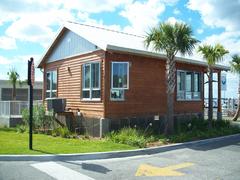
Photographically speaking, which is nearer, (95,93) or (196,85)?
(95,93)

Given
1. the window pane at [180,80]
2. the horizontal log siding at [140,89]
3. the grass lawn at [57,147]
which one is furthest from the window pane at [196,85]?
the grass lawn at [57,147]

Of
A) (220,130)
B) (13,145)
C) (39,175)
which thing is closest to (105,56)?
(13,145)

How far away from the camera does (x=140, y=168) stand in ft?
28.7

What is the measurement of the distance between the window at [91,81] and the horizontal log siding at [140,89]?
88cm

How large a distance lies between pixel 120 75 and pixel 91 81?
1526mm

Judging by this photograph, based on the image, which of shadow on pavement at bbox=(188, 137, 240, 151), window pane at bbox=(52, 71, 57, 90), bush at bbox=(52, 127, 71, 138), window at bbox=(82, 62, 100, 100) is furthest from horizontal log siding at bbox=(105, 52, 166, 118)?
window pane at bbox=(52, 71, 57, 90)

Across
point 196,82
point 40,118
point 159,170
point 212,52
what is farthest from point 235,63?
point 159,170

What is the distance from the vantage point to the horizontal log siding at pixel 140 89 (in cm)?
1480

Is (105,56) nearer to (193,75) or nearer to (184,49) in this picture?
(184,49)

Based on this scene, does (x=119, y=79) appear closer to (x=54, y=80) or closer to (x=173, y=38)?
(x=173, y=38)

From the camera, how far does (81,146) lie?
11.4 metres

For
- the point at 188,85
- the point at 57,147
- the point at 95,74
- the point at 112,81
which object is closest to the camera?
the point at 57,147

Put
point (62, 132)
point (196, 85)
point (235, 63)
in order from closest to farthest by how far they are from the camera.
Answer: point (62, 132)
point (196, 85)
point (235, 63)

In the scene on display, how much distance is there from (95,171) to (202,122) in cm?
977
